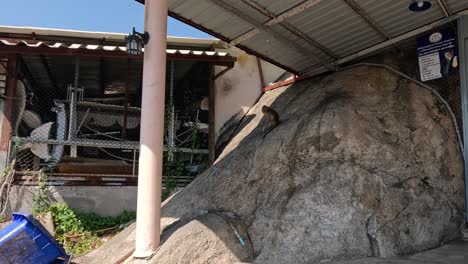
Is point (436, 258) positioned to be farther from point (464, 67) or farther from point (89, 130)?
point (89, 130)

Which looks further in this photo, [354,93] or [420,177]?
[354,93]

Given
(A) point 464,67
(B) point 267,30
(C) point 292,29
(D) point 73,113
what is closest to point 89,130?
(D) point 73,113

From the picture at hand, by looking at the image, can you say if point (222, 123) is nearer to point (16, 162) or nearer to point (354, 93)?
point (354, 93)

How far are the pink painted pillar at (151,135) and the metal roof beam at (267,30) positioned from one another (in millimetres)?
1114

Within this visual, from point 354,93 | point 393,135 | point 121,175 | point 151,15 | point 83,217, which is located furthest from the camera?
point 121,175

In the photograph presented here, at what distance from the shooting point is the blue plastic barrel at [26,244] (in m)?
6.24

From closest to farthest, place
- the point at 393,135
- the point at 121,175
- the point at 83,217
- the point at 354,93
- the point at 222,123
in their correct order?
the point at 393,135
the point at 354,93
the point at 83,217
the point at 121,175
the point at 222,123

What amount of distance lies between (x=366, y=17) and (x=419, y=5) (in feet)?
3.19

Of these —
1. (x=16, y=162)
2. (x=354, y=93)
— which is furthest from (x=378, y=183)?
(x=16, y=162)

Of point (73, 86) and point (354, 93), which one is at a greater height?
point (73, 86)

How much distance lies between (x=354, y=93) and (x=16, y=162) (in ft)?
24.4

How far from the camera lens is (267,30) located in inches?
314

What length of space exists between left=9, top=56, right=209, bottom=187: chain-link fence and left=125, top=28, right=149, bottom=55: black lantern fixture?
415cm

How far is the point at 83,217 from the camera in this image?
30.7 feet
